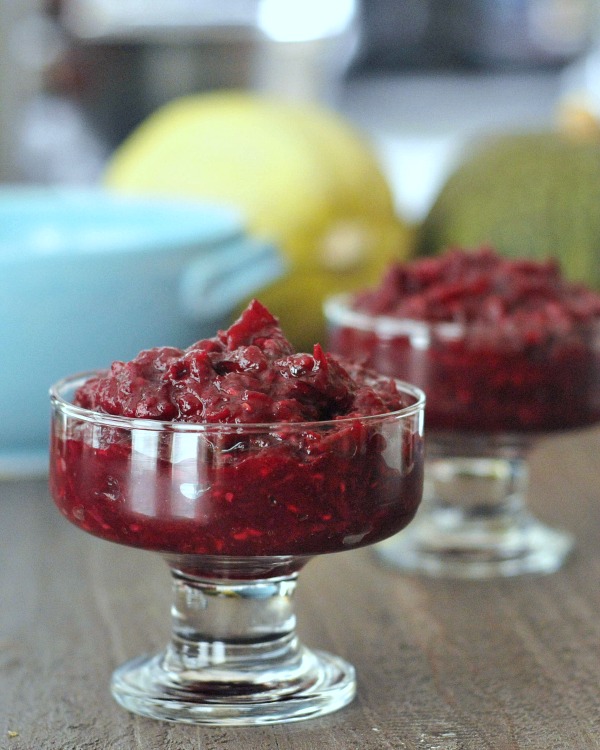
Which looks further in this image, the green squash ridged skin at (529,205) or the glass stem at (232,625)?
the green squash ridged skin at (529,205)

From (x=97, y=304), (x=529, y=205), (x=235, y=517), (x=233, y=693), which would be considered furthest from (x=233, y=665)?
(x=529, y=205)

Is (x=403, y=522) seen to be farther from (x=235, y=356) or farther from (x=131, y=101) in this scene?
(x=131, y=101)

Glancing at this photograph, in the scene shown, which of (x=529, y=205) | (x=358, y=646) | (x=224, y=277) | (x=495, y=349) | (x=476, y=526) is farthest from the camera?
(x=529, y=205)

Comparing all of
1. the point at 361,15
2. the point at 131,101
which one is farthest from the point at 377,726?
the point at 361,15

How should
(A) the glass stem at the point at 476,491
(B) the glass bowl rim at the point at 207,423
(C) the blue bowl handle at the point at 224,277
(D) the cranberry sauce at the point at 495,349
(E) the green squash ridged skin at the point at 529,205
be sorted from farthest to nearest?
(E) the green squash ridged skin at the point at 529,205, (C) the blue bowl handle at the point at 224,277, (A) the glass stem at the point at 476,491, (D) the cranberry sauce at the point at 495,349, (B) the glass bowl rim at the point at 207,423

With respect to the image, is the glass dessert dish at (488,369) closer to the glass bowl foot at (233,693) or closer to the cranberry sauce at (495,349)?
the cranberry sauce at (495,349)

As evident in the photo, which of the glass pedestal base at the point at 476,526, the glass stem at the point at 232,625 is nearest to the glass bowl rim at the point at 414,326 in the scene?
the glass pedestal base at the point at 476,526

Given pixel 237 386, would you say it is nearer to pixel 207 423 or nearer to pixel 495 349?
pixel 207 423
